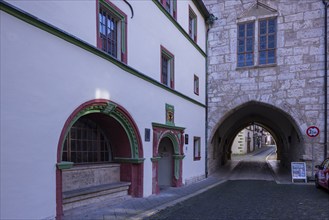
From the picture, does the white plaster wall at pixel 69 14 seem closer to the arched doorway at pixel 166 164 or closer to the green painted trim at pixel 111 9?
the green painted trim at pixel 111 9

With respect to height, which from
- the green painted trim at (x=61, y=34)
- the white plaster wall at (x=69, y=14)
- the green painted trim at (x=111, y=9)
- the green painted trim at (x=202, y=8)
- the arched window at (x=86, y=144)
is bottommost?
the arched window at (x=86, y=144)

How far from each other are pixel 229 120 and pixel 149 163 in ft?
38.8

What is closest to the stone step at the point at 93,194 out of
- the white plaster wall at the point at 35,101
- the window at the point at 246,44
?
the white plaster wall at the point at 35,101

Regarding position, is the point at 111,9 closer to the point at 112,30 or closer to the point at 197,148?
the point at 112,30

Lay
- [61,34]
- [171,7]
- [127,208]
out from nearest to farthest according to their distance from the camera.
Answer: [61,34] < [127,208] < [171,7]

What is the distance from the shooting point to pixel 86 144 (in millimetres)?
7617

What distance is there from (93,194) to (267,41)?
1195cm

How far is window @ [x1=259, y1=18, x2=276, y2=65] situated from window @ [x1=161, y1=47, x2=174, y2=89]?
238 inches

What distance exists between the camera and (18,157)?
462 cm

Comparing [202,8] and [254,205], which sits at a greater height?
[202,8]

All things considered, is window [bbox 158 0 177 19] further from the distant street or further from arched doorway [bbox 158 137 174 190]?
the distant street

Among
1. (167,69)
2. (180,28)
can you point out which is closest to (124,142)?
(167,69)

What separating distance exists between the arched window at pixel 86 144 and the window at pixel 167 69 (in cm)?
369

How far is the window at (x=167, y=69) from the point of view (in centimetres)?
1078
